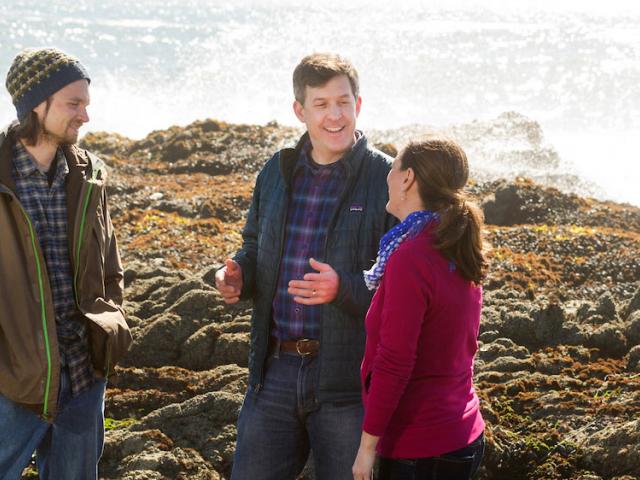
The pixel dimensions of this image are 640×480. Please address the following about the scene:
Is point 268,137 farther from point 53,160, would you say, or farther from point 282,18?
point 282,18

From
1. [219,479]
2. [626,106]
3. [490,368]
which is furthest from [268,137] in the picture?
[626,106]

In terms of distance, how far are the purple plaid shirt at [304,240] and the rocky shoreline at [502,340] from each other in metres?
1.60

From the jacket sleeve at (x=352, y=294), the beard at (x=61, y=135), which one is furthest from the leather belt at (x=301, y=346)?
the beard at (x=61, y=135)

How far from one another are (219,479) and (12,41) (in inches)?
1693

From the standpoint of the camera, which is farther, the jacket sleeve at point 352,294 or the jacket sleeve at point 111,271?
the jacket sleeve at point 111,271

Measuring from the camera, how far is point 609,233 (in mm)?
9914

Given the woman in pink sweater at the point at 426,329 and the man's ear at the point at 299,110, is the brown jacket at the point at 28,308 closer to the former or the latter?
the man's ear at the point at 299,110

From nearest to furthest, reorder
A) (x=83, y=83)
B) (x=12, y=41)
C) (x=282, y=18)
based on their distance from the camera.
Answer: (x=83, y=83) < (x=12, y=41) < (x=282, y=18)

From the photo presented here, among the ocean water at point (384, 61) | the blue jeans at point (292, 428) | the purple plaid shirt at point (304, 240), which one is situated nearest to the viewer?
the blue jeans at point (292, 428)

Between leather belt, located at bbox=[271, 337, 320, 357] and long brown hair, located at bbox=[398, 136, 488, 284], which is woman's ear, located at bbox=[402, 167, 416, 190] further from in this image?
leather belt, located at bbox=[271, 337, 320, 357]

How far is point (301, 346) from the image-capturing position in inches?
152

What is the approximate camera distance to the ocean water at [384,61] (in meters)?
29.6

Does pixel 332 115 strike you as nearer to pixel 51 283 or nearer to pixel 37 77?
pixel 37 77

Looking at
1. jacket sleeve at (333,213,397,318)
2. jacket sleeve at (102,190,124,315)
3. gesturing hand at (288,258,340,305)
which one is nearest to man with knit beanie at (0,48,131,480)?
jacket sleeve at (102,190,124,315)
